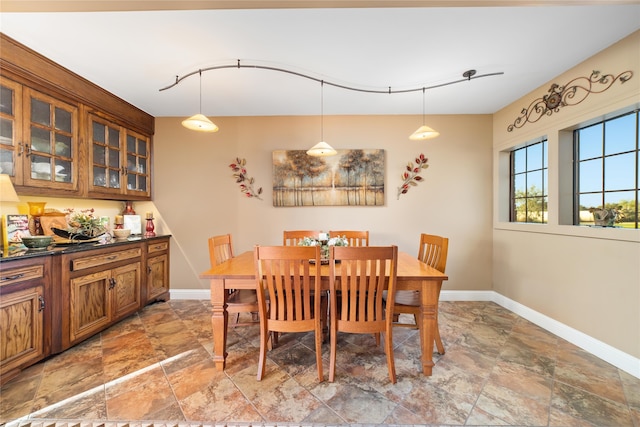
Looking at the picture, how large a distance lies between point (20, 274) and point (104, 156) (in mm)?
1503

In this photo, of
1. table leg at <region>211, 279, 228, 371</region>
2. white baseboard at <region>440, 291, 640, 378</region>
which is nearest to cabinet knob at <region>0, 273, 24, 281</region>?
table leg at <region>211, 279, 228, 371</region>

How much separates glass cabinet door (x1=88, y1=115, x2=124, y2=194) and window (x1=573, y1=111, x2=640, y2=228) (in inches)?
197

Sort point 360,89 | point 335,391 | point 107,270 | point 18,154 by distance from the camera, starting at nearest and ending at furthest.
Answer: point 335,391 → point 18,154 → point 107,270 → point 360,89

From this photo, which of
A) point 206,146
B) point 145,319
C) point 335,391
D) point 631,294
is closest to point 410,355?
point 335,391

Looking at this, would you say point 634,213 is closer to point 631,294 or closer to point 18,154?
point 631,294

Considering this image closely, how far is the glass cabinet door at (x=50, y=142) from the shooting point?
6.65ft

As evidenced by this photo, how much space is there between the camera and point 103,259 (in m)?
2.40

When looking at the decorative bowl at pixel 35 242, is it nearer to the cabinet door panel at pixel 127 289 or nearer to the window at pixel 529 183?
the cabinet door panel at pixel 127 289

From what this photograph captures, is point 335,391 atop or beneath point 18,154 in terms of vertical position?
beneath

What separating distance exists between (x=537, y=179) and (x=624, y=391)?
2.08 metres

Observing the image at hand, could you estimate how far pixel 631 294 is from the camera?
6.09ft

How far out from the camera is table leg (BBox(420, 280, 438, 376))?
1.75 metres

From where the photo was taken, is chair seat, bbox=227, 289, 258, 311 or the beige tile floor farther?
chair seat, bbox=227, 289, 258, 311

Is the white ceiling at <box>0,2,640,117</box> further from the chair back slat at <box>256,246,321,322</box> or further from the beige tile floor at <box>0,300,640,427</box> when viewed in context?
the beige tile floor at <box>0,300,640,427</box>
